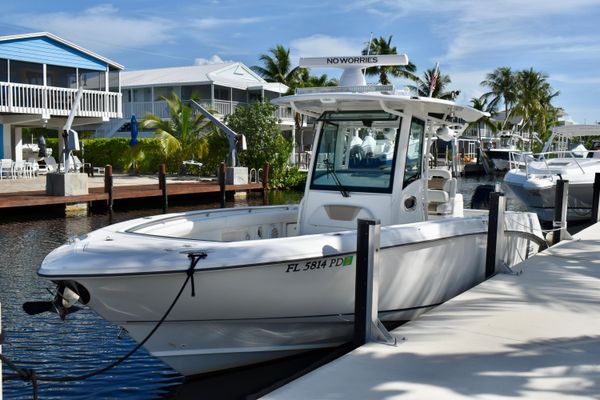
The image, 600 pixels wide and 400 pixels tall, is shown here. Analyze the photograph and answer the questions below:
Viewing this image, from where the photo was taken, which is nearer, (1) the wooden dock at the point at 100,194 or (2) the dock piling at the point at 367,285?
(2) the dock piling at the point at 367,285

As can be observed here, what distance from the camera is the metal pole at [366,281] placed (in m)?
5.72

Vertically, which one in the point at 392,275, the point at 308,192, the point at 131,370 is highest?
the point at 308,192

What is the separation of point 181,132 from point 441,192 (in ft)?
77.9

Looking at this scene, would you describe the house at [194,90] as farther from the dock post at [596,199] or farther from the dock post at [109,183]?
the dock post at [596,199]

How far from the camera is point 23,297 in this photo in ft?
29.8

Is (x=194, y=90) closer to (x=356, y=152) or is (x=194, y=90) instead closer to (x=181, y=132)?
(x=181, y=132)

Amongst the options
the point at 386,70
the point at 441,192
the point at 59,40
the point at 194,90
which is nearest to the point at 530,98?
the point at 386,70

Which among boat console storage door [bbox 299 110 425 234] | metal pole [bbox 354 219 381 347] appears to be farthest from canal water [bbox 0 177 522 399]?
boat console storage door [bbox 299 110 425 234]

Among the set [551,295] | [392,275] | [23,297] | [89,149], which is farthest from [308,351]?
[89,149]

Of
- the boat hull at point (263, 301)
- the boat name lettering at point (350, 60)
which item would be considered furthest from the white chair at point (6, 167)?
the boat hull at point (263, 301)

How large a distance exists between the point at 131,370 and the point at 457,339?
135 inches

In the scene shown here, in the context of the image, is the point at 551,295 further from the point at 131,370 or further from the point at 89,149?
the point at 89,149

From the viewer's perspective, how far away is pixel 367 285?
19.0 ft

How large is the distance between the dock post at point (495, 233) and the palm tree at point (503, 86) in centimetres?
6076
